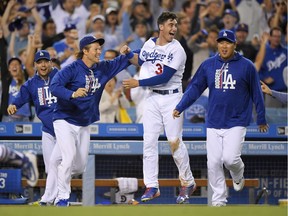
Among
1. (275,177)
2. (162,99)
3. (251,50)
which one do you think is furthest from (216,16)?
(162,99)

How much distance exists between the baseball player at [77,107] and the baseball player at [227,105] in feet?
3.35

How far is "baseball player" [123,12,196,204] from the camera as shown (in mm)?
11273

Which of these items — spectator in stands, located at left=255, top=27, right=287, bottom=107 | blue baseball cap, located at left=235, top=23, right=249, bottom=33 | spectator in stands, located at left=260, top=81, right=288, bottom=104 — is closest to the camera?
spectator in stands, located at left=260, top=81, right=288, bottom=104

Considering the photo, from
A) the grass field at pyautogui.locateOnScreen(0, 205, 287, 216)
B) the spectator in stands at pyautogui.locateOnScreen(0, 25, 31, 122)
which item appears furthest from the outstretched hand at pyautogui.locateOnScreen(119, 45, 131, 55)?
the grass field at pyautogui.locateOnScreen(0, 205, 287, 216)

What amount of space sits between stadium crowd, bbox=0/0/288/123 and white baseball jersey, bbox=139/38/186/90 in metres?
3.04

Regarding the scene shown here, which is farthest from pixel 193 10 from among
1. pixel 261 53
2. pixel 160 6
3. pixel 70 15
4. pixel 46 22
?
pixel 46 22

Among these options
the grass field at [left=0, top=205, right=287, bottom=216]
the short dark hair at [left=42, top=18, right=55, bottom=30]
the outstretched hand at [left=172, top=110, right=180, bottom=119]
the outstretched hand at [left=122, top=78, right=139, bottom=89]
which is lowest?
the grass field at [left=0, top=205, right=287, bottom=216]

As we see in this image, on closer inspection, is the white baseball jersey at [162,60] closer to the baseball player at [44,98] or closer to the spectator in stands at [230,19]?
the baseball player at [44,98]

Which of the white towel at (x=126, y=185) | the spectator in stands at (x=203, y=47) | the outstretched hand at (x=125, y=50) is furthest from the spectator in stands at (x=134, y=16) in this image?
the outstretched hand at (x=125, y=50)

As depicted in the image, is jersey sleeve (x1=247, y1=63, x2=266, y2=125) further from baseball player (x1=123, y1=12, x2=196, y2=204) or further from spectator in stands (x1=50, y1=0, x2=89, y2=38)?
spectator in stands (x1=50, y1=0, x2=89, y2=38)

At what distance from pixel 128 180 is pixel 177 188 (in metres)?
0.74

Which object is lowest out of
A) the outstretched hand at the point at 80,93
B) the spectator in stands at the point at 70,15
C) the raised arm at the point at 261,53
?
the outstretched hand at the point at 80,93

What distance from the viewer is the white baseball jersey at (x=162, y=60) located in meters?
11.3

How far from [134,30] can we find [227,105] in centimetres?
533
